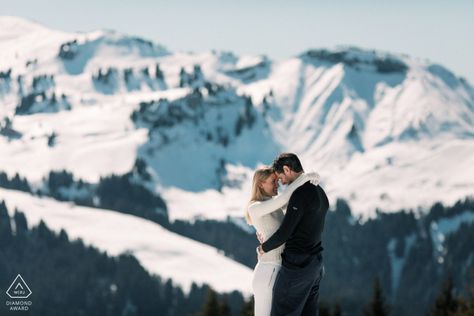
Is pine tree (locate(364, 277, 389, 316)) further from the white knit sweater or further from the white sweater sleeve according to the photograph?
the white sweater sleeve

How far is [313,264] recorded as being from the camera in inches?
929

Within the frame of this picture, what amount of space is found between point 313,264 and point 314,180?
1.93 m

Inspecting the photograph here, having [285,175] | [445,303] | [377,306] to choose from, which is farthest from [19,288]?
[285,175]

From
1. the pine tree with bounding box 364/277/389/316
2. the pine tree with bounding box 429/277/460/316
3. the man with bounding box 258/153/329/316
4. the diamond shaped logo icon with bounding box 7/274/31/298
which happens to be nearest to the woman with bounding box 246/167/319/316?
the man with bounding box 258/153/329/316

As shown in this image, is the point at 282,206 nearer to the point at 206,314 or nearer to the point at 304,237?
the point at 304,237

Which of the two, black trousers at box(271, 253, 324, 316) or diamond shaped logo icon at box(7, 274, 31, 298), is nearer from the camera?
black trousers at box(271, 253, 324, 316)

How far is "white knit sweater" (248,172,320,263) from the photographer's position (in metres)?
23.0

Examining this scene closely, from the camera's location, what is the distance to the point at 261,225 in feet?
76.9

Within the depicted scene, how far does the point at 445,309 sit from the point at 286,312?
162 ft

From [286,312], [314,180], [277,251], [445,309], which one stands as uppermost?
[314,180]

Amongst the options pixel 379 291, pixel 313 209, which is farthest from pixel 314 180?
Result: pixel 379 291

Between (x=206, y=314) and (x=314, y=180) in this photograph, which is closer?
(x=314, y=180)

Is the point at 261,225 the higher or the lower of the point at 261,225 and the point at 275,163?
the lower

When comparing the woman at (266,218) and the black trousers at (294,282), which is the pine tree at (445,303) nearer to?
the black trousers at (294,282)
